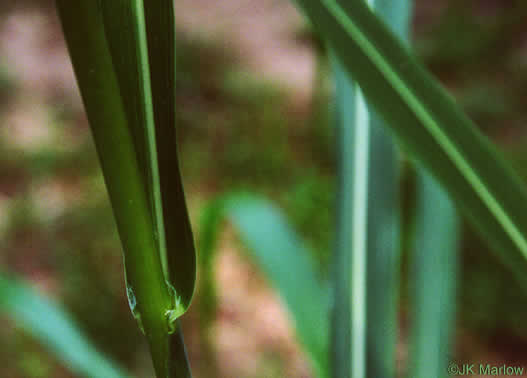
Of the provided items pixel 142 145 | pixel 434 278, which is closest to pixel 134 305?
pixel 142 145

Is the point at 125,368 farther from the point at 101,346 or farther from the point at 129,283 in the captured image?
the point at 129,283

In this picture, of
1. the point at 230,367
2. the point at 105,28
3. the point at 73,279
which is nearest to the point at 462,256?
the point at 230,367

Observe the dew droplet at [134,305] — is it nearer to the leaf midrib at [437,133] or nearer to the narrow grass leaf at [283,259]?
the leaf midrib at [437,133]

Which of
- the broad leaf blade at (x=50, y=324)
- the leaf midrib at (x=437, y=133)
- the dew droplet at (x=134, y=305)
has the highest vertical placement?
the broad leaf blade at (x=50, y=324)

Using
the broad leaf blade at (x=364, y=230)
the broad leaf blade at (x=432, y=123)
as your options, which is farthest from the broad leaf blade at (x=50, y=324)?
the broad leaf blade at (x=432, y=123)

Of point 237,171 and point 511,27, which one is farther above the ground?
point 511,27

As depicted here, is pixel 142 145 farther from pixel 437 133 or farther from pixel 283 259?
pixel 283 259

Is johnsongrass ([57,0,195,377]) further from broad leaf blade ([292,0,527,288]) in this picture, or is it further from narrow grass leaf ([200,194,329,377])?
narrow grass leaf ([200,194,329,377])
